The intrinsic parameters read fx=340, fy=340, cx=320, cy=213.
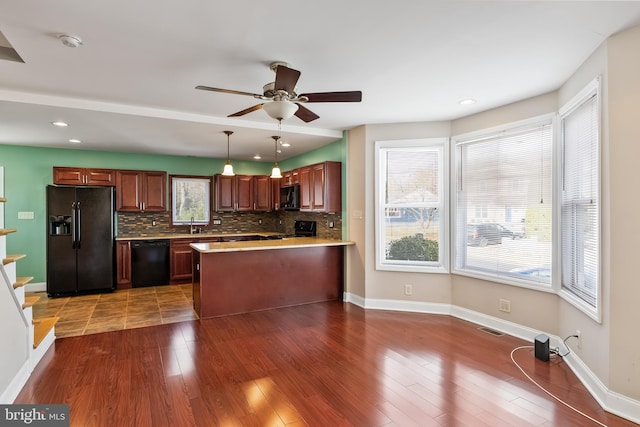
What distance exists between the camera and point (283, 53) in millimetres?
2477

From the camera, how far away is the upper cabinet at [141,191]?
600 centimetres

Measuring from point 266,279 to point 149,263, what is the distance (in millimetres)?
2680

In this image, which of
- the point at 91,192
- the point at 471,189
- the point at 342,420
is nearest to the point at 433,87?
the point at 471,189

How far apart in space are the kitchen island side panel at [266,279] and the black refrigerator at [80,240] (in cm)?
221

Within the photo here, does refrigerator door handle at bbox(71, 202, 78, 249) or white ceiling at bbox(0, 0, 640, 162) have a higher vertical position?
white ceiling at bbox(0, 0, 640, 162)

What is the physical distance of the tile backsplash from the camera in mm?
5566

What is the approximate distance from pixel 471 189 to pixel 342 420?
9.76ft

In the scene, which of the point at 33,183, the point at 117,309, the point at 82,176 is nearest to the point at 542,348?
the point at 117,309

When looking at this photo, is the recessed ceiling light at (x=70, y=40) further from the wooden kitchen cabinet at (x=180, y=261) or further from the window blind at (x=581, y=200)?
the wooden kitchen cabinet at (x=180, y=261)

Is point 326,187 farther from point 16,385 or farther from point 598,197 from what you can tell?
point 16,385

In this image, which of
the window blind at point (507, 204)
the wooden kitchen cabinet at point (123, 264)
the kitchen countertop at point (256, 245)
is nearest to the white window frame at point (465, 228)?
the window blind at point (507, 204)

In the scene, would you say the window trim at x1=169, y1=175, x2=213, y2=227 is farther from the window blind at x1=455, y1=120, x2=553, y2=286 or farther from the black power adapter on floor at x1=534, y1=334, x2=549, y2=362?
the black power adapter on floor at x1=534, y1=334, x2=549, y2=362

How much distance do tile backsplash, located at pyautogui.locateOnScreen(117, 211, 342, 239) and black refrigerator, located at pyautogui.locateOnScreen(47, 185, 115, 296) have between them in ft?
2.43

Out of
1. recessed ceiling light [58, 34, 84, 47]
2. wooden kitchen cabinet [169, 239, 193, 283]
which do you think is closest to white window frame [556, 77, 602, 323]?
recessed ceiling light [58, 34, 84, 47]
